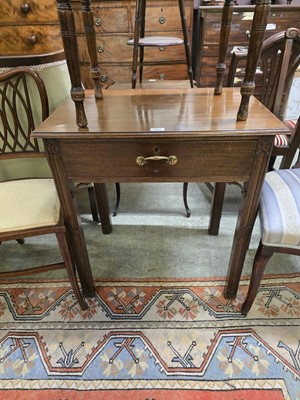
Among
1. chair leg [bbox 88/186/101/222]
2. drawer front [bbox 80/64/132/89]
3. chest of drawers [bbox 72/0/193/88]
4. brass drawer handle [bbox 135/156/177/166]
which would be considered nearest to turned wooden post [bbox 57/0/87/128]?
brass drawer handle [bbox 135/156/177/166]

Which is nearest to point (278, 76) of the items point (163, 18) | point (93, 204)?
point (163, 18)

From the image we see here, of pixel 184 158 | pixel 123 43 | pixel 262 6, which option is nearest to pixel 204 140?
pixel 184 158

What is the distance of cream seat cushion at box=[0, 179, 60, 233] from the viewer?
105 cm

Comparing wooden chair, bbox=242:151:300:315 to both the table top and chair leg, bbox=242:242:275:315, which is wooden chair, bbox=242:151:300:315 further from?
the table top

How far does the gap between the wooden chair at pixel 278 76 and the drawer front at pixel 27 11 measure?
1.46 m

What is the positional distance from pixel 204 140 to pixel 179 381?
922 mm

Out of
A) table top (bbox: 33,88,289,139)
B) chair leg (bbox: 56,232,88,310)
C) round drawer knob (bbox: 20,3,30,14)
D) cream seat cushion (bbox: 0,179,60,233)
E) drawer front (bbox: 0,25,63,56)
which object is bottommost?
chair leg (bbox: 56,232,88,310)

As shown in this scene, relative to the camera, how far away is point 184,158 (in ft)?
2.91

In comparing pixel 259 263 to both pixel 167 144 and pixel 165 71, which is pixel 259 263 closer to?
pixel 167 144

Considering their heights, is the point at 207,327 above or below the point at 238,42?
below

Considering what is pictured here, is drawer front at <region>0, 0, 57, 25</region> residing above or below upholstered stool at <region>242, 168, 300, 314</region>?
above

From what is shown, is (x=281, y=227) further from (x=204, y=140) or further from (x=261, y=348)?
(x=261, y=348)

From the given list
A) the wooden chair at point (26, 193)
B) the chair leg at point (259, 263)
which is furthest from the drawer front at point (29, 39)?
the chair leg at point (259, 263)

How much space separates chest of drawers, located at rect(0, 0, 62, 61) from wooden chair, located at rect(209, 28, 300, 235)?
1.46 meters
